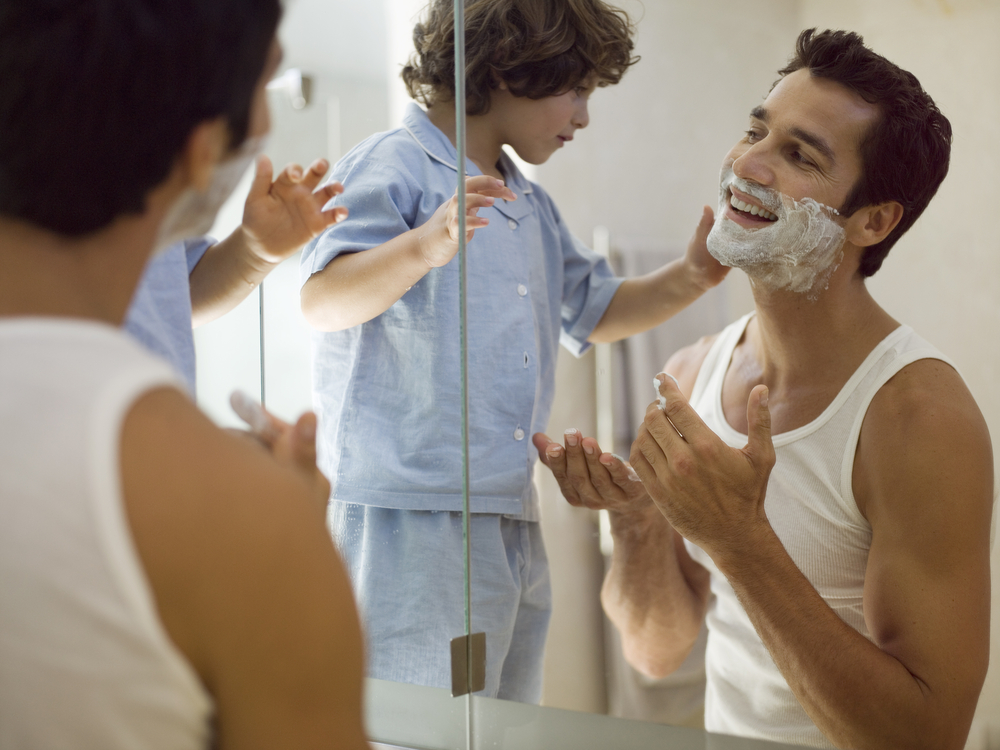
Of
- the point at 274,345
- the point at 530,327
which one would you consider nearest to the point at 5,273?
the point at 274,345

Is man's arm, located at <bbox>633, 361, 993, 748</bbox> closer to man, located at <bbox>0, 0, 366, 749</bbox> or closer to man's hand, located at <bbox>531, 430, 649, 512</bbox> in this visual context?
man's hand, located at <bbox>531, 430, 649, 512</bbox>

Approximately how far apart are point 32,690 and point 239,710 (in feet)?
0.30

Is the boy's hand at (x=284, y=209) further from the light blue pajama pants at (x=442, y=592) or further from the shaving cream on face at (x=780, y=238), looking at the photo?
the shaving cream on face at (x=780, y=238)

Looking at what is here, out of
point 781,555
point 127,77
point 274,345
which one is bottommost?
point 781,555

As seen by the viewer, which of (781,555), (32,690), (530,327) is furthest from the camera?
(530,327)

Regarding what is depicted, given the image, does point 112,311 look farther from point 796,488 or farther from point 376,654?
point 796,488

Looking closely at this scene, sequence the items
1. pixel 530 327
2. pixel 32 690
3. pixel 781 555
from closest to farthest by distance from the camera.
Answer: pixel 32 690 → pixel 781 555 → pixel 530 327

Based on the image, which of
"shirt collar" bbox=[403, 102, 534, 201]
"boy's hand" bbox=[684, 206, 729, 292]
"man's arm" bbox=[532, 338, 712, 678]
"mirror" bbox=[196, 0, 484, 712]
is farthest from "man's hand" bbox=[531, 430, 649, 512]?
"shirt collar" bbox=[403, 102, 534, 201]

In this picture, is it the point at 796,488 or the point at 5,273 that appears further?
the point at 796,488

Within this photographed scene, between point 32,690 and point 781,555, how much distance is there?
0.67 metres

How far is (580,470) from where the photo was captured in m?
0.91

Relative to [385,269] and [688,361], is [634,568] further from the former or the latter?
[385,269]

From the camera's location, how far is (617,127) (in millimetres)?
921

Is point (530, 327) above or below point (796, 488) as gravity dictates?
above
